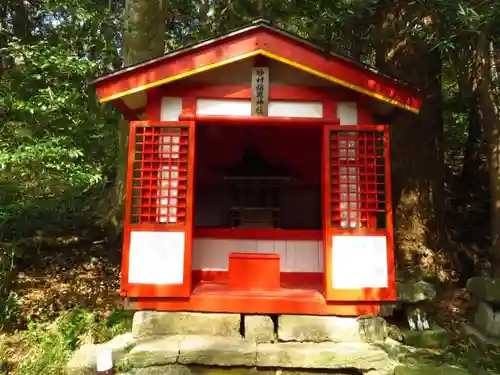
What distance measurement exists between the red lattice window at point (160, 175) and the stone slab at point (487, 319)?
398 centimetres

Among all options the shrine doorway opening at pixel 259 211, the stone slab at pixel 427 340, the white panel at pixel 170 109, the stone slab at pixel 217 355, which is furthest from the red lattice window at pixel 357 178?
the white panel at pixel 170 109

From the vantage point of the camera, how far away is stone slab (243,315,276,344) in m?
5.15

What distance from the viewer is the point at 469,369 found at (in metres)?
4.64

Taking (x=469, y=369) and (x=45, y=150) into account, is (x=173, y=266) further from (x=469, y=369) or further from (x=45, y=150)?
(x=469, y=369)

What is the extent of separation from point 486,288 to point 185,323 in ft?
12.2

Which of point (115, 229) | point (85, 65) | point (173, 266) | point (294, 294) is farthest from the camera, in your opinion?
point (115, 229)

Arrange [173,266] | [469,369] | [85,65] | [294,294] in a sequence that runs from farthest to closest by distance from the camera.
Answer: [85,65], [294,294], [173,266], [469,369]

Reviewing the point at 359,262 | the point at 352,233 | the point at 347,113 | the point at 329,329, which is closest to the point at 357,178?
the point at 352,233

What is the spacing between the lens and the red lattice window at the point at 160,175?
5434mm

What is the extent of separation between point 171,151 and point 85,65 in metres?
2.32

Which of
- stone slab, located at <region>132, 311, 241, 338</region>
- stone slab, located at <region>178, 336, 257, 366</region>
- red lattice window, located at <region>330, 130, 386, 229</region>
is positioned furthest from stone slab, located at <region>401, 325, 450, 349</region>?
stone slab, located at <region>132, 311, 241, 338</region>

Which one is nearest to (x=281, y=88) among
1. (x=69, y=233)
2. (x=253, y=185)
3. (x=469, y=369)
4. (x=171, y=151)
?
(x=171, y=151)

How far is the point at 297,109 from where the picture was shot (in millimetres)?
5625

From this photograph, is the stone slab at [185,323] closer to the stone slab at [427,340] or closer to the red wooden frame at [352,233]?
the red wooden frame at [352,233]
